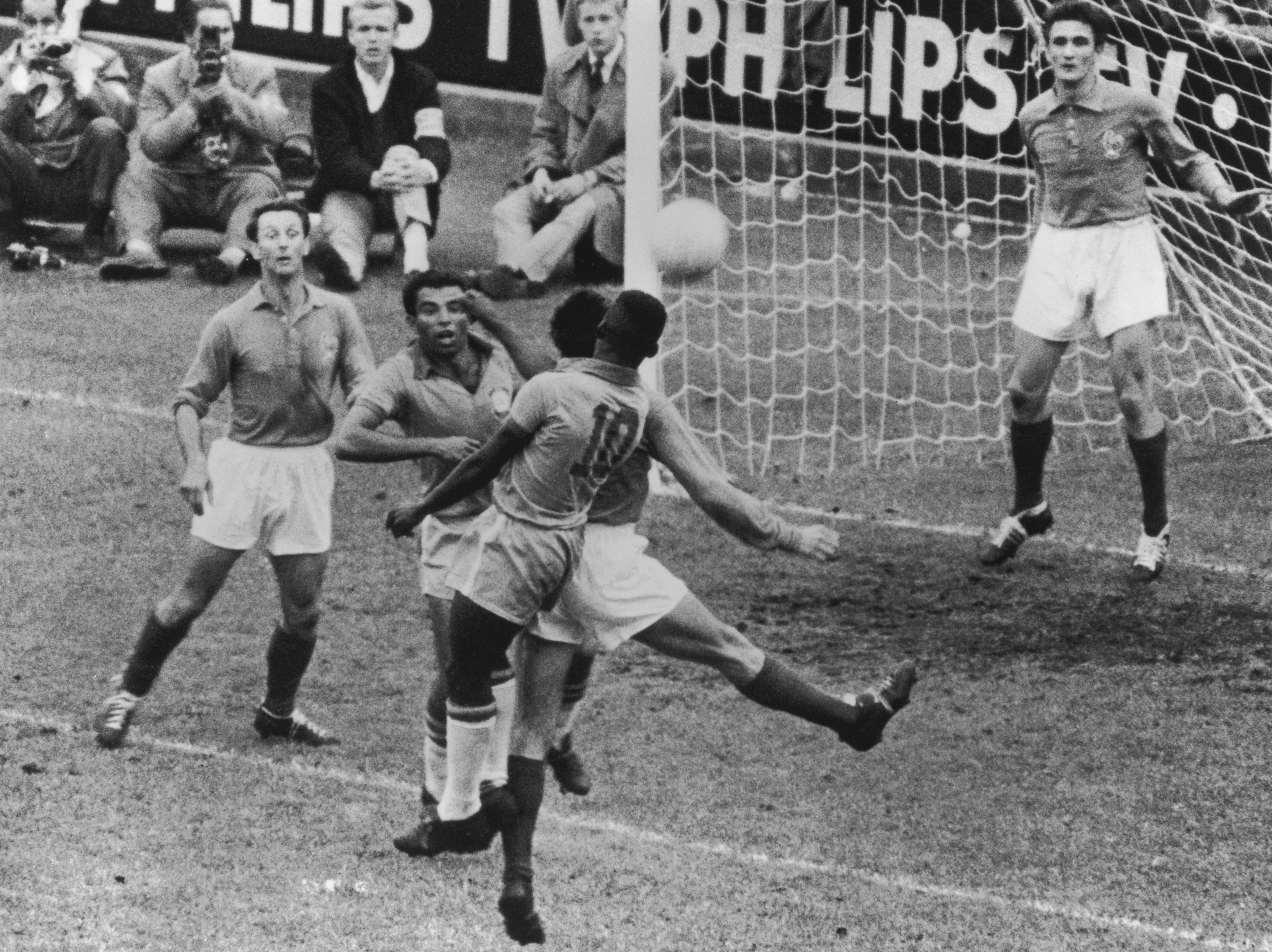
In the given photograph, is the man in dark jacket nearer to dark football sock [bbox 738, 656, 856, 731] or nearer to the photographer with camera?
the photographer with camera

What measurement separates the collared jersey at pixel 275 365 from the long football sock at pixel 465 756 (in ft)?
5.11

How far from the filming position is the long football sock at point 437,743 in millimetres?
7773

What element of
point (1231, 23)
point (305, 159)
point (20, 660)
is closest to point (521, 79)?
point (305, 159)

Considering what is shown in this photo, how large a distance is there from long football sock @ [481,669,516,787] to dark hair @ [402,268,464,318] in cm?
127

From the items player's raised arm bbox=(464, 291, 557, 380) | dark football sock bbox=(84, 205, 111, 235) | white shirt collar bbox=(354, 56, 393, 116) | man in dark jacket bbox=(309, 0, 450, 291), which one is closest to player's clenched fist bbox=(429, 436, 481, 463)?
player's raised arm bbox=(464, 291, 557, 380)

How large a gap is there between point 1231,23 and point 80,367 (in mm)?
7396

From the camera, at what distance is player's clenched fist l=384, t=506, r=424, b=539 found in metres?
7.07

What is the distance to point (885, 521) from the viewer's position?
11.6 meters


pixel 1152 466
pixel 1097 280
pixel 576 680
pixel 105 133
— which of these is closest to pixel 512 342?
pixel 576 680

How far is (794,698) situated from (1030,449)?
355cm

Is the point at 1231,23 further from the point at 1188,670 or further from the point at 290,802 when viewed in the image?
the point at 290,802

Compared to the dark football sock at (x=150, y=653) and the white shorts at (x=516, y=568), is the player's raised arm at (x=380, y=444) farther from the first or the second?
the dark football sock at (x=150, y=653)

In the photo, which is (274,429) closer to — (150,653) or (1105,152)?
(150,653)

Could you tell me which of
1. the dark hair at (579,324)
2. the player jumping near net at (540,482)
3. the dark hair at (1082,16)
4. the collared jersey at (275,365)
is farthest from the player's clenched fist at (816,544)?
the dark hair at (1082,16)
